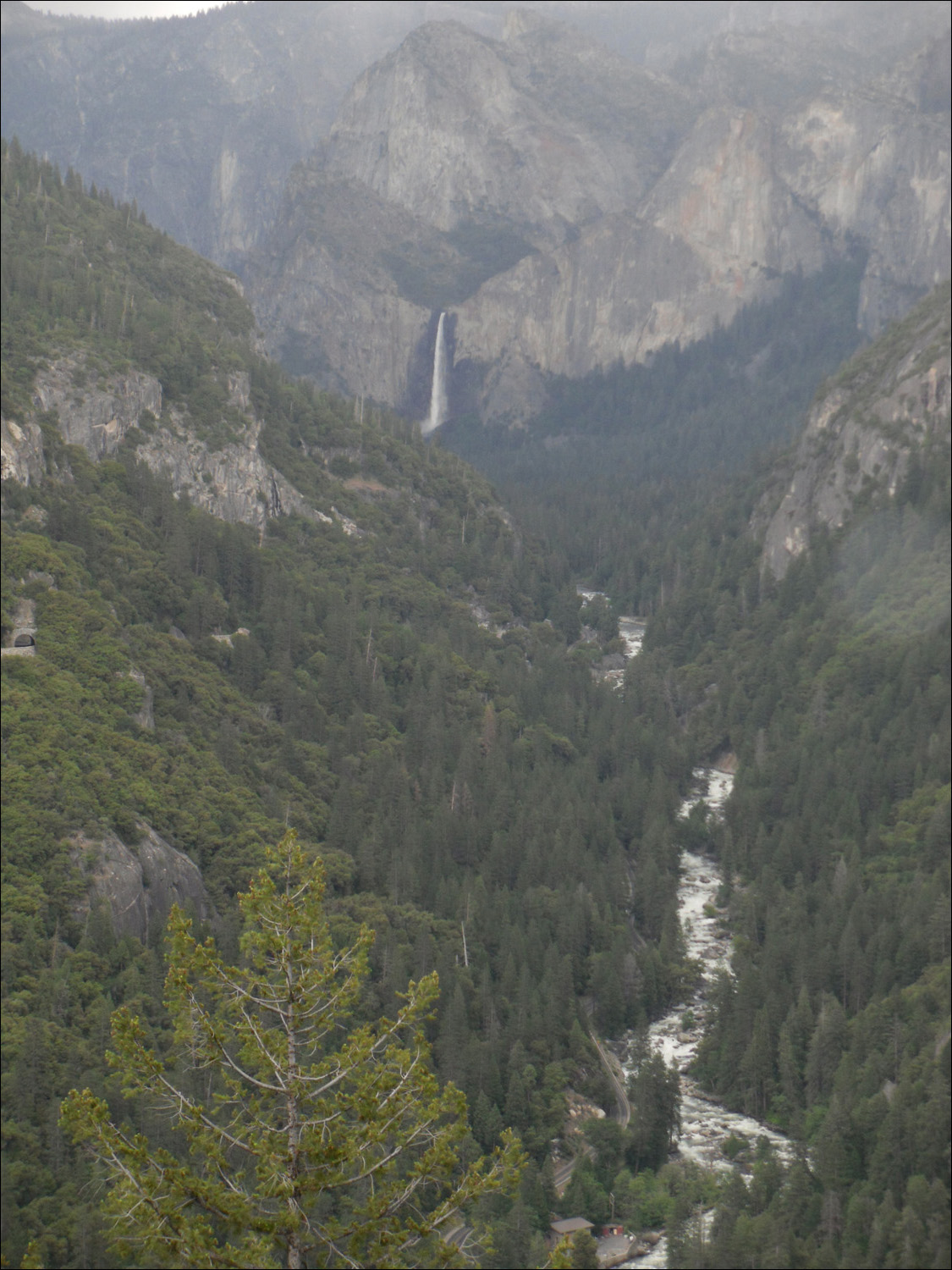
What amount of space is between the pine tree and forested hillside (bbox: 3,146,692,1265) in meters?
44.2

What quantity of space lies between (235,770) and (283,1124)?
101390 mm

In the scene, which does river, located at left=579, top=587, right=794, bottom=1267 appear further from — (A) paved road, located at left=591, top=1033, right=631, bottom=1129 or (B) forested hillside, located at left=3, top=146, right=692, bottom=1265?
(B) forested hillside, located at left=3, top=146, right=692, bottom=1265

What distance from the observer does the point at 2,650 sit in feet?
425

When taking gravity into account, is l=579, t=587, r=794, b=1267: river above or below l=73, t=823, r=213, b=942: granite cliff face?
below

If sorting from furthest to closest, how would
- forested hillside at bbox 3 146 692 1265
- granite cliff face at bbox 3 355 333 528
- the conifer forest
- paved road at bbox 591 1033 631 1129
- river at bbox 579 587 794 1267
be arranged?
granite cliff face at bbox 3 355 333 528
paved road at bbox 591 1033 631 1129
forested hillside at bbox 3 146 692 1265
river at bbox 579 587 794 1267
the conifer forest

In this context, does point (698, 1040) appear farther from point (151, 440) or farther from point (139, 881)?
point (151, 440)

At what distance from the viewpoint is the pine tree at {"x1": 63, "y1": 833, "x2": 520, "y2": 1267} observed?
3809 cm

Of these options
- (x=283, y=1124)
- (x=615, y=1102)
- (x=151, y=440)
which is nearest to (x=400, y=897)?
(x=615, y=1102)

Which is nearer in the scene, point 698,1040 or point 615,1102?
point 615,1102

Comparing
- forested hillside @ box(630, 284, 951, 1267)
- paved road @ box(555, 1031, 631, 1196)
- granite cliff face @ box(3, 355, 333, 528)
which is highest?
granite cliff face @ box(3, 355, 333, 528)

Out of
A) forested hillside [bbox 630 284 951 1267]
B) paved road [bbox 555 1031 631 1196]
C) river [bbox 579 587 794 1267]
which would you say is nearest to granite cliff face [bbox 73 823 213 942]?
paved road [bbox 555 1031 631 1196]

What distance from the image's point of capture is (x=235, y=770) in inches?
5551

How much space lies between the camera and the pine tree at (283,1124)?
3809 cm

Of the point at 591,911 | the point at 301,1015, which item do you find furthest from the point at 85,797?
the point at 301,1015
